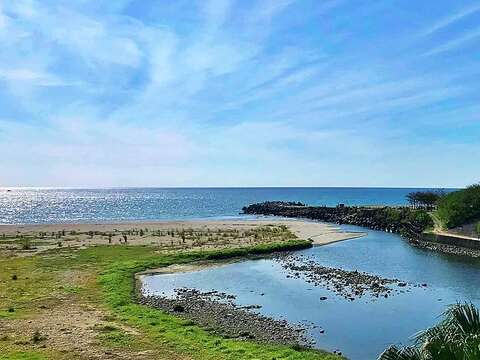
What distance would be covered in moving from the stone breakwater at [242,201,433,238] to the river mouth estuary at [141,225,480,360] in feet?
94.3

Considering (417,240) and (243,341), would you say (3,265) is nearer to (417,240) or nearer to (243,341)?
(243,341)

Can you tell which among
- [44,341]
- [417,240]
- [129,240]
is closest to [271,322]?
[44,341]

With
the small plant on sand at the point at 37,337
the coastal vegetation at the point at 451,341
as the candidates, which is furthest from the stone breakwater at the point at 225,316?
the coastal vegetation at the point at 451,341

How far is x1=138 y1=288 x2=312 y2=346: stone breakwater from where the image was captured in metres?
26.5

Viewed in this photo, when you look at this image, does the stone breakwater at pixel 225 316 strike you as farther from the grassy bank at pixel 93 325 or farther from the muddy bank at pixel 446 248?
the muddy bank at pixel 446 248

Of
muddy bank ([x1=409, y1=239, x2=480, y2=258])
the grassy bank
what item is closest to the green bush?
muddy bank ([x1=409, y1=239, x2=480, y2=258])

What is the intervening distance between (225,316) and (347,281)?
15.9 meters

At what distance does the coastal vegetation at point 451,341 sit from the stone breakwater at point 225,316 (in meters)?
18.6

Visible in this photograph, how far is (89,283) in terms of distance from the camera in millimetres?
39469

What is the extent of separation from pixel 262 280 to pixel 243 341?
19.4 m

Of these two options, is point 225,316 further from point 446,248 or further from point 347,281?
point 446,248

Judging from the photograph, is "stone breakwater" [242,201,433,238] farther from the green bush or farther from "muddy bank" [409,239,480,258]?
"muddy bank" [409,239,480,258]

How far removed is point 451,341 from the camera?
22.3 ft

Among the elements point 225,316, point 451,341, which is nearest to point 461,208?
point 225,316
